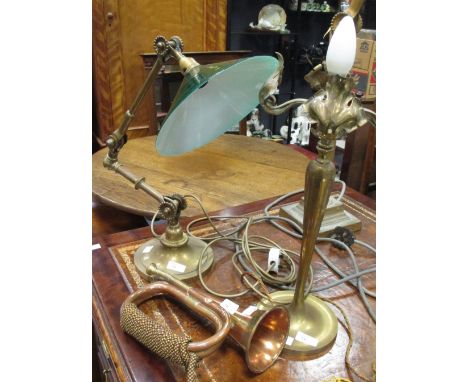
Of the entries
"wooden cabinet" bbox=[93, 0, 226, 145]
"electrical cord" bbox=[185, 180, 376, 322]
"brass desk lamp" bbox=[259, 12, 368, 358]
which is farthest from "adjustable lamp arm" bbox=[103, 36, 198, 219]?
"wooden cabinet" bbox=[93, 0, 226, 145]

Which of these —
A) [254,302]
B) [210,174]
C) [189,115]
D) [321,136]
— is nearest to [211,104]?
[189,115]

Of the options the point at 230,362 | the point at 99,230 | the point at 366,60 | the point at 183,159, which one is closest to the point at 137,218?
the point at 99,230

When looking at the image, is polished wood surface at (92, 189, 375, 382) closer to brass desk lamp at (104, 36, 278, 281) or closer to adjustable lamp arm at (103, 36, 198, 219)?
brass desk lamp at (104, 36, 278, 281)

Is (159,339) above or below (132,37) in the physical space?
below

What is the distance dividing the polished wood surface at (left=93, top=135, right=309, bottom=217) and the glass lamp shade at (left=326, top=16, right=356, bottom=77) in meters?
0.82

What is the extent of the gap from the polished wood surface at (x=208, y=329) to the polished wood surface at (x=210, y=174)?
27 centimetres

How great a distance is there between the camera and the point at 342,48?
494 millimetres

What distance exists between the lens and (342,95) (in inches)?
21.1

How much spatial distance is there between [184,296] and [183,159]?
0.96 m

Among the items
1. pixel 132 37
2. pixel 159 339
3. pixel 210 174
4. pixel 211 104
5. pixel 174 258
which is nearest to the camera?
pixel 159 339

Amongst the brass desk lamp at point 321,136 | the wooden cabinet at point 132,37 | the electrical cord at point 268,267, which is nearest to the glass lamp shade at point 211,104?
the brass desk lamp at point 321,136

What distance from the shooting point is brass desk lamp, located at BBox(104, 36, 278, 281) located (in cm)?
69

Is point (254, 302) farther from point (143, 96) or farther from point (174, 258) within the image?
point (143, 96)

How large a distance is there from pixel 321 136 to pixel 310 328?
38 cm
